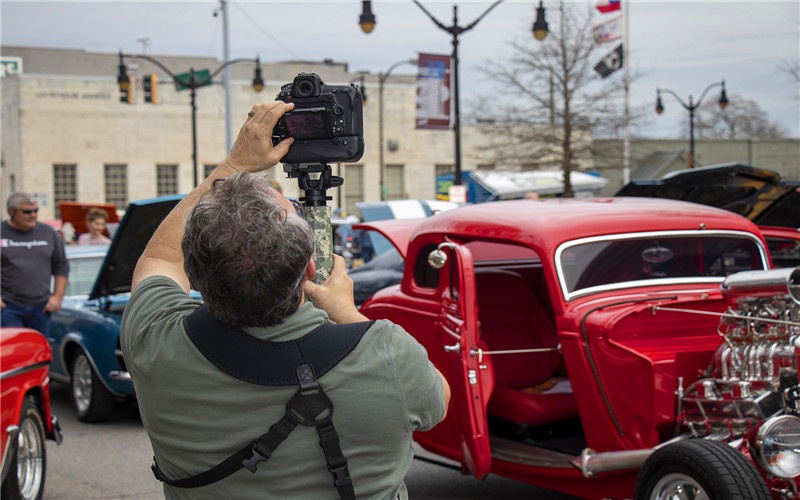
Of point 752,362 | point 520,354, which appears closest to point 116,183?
point 520,354

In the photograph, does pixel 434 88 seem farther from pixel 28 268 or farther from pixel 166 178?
pixel 166 178

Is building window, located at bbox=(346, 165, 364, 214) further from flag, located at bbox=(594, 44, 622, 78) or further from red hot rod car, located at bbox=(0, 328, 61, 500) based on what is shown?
red hot rod car, located at bbox=(0, 328, 61, 500)

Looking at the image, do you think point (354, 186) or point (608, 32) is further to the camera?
point (354, 186)

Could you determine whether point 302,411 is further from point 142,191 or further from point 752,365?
point 142,191

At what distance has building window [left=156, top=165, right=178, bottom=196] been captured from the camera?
174ft

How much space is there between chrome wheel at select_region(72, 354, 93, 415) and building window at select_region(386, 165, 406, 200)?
155ft

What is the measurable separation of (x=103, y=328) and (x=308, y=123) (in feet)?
22.0

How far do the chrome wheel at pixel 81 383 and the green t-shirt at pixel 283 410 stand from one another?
7.16m

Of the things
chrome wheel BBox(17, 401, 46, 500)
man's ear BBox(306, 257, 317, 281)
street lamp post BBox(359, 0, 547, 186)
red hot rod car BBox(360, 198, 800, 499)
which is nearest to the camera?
man's ear BBox(306, 257, 317, 281)

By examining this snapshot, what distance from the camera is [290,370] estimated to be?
208cm

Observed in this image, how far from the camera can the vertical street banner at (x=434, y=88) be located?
2331 cm

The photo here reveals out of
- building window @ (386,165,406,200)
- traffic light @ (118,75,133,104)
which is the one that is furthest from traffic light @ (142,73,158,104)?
building window @ (386,165,406,200)

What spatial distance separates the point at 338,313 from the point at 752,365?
2.85 metres

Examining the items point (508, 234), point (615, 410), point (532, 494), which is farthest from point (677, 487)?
point (532, 494)
